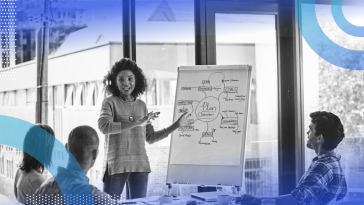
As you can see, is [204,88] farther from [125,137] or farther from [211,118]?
[125,137]

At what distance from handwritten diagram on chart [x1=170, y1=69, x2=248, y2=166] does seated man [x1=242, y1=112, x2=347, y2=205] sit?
0.47 metres

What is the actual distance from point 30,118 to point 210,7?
5.87 ft

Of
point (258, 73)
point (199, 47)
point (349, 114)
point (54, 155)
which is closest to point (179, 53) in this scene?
point (199, 47)

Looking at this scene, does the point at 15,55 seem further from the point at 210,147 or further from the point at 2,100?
the point at 210,147

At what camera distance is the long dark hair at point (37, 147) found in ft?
6.57

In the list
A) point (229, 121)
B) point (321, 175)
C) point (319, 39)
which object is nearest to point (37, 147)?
point (229, 121)

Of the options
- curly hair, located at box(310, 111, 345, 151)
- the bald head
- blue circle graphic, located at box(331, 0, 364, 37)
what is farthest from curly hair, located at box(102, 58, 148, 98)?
blue circle graphic, located at box(331, 0, 364, 37)

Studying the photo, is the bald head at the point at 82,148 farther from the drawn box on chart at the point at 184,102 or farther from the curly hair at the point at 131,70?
the drawn box on chart at the point at 184,102

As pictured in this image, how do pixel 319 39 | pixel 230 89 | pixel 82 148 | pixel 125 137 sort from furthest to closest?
pixel 319 39
pixel 230 89
pixel 125 137
pixel 82 148

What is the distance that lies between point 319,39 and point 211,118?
1.52m

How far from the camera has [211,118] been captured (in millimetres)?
2740

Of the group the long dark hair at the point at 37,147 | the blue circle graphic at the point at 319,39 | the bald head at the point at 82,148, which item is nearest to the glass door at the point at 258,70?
the blue circle graphic at the point at 319,39

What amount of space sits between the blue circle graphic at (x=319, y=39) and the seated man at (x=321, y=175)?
47.0 inches
